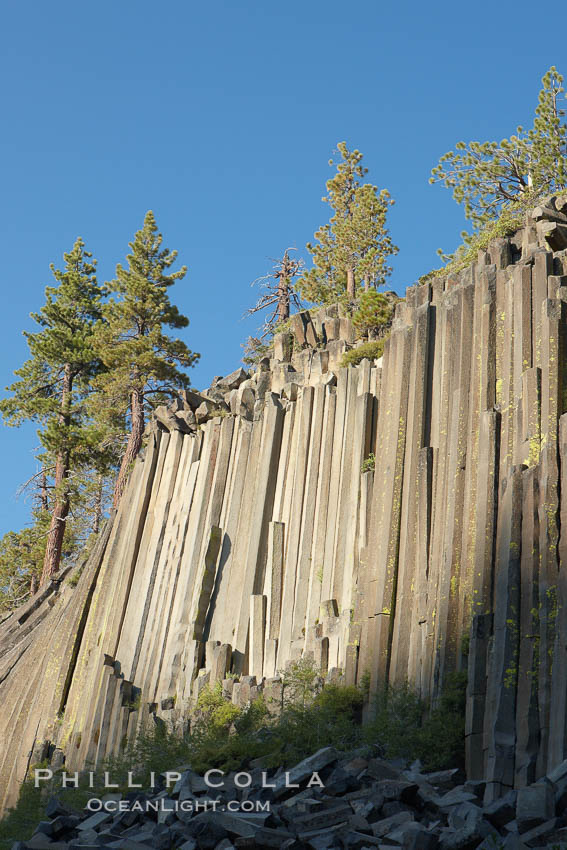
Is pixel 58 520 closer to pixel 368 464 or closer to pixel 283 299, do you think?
pixel 283 299

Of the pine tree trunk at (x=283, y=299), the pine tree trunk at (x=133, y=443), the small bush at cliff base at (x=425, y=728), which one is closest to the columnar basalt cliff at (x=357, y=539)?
the small bush at cliff base at (x=425, y=728)

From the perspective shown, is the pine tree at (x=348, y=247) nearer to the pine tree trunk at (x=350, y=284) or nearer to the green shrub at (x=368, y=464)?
the pine tree trunk at (x=350, y=284)

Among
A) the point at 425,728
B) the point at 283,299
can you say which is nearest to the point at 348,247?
the point at 283,299

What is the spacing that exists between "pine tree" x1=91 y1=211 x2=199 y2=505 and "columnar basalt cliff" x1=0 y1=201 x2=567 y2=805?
19.2 ft

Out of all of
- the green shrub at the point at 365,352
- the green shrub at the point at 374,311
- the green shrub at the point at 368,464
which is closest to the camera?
the green shrub at the point at 368,464

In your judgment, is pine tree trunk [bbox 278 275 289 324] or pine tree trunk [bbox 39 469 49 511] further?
pine tree trunk [bbox 39 469 49 511]

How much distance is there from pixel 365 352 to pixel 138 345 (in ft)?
37.6

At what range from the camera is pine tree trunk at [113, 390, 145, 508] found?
986 inches

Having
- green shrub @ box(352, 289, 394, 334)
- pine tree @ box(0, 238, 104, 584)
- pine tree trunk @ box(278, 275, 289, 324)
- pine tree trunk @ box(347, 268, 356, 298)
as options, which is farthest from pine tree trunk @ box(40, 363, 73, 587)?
green shrub @ box(352, 289, 394, 334)

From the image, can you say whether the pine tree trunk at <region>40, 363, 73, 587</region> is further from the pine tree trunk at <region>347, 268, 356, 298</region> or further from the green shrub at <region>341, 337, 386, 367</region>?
the green shrub at <region>341, 337, 386, 367</region>

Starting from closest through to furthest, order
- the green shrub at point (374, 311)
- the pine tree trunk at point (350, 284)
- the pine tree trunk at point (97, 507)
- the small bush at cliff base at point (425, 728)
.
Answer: the small bush at cliff base at point (425, 728) < the green shrub at point (374, 311) < the pine tree trunk at point (350, 284) < the pine tree trunk at point (97, 507)

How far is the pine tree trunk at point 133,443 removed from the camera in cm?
2505

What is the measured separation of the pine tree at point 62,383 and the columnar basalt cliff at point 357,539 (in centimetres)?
607

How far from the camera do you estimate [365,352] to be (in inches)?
710
